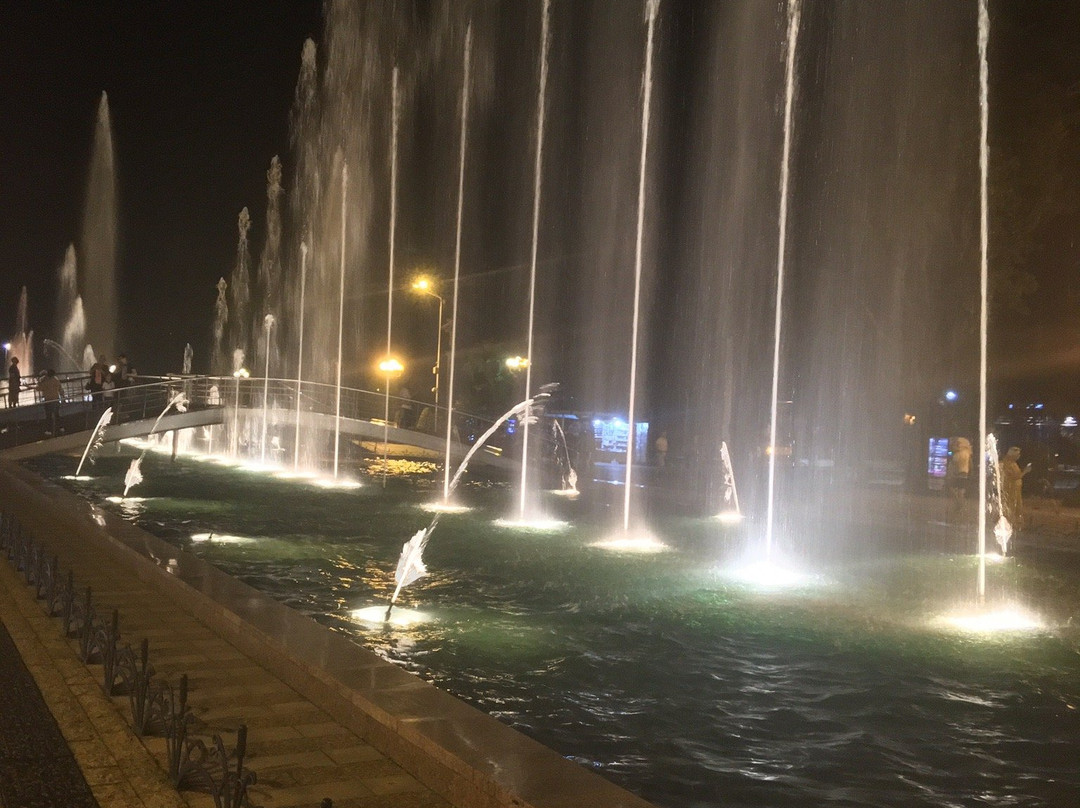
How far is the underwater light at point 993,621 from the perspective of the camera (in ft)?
32.6

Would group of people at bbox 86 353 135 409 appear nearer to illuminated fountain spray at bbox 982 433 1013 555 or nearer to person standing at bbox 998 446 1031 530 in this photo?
illuminated fountain spray at bbox 982 433 1013 555

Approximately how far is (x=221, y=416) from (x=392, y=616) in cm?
1905

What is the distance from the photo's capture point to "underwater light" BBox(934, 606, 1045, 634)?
9922 millimetres

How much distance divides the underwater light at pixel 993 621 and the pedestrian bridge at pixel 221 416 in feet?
52.3

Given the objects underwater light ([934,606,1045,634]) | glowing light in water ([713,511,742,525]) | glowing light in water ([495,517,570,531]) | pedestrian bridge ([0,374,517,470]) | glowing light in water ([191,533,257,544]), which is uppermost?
pedestrian bridge ([0,374,517,470])

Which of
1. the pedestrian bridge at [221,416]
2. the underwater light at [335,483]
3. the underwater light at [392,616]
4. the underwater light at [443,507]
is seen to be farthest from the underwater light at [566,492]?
the underwater light at [392,616]

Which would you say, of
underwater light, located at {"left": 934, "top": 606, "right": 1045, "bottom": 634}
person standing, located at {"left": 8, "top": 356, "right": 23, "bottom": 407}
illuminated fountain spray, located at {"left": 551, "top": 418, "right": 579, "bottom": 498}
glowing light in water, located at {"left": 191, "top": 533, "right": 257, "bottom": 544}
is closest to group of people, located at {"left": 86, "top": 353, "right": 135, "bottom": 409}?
person standing, located at {"left": 8, "top": 356, "right": 23, "bottom": 407}

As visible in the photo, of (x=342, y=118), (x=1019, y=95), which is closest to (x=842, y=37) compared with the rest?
(x=1019, y=95)

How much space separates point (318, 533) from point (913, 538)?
9.22 meters

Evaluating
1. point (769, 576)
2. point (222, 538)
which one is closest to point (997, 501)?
point (769, 576)

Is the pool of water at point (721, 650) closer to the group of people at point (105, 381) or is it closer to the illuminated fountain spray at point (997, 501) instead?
the illuminated fountain spray at point (997, 501)

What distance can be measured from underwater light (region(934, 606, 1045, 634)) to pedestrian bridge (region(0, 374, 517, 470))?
628 inches

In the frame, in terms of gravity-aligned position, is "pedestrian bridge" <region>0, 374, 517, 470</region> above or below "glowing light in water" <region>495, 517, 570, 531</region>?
above

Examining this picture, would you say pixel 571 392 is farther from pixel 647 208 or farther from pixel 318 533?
pixel 318 533
